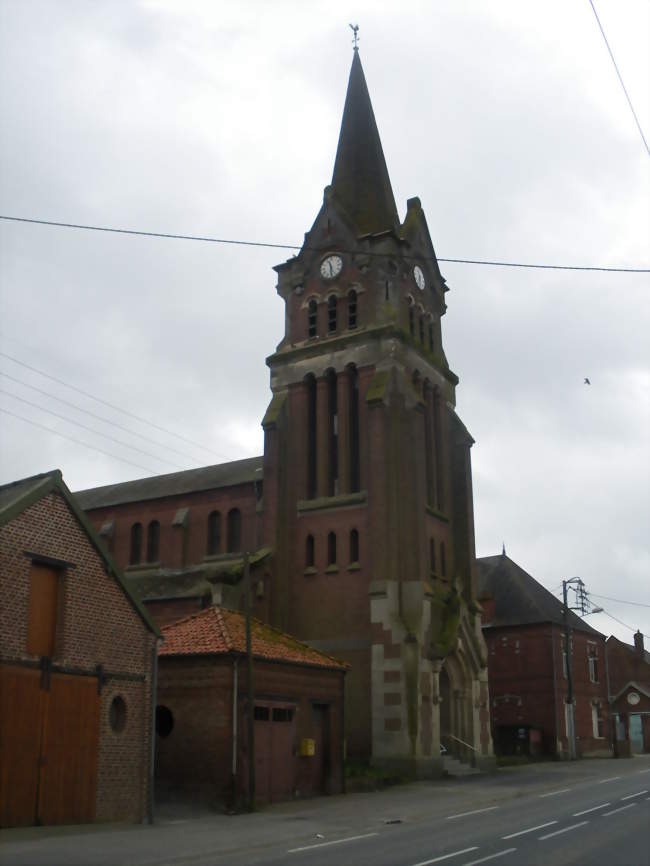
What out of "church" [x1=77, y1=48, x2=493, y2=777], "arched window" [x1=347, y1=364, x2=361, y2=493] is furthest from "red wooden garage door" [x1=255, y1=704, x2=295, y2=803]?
"arched window" [x1=347, y1=364, x2=361, y2=493]

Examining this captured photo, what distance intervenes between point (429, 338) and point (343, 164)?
10807 mm

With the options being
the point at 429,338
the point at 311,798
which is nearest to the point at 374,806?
the point at 311,798

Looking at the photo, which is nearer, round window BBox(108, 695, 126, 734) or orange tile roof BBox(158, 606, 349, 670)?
round window BBox(108, 695, 126, 734)

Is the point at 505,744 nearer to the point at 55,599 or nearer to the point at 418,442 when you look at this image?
the point at 418,442

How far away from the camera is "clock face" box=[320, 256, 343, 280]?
150 ft

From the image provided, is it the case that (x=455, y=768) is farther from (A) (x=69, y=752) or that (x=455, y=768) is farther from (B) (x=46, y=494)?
(B) (x=46, y=494)

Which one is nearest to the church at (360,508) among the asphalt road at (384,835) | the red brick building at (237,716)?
the red brick building at (237,716)

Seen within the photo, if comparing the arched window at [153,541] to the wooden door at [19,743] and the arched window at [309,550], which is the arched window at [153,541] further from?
the wooden door at [19,743]

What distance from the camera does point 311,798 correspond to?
28.3 metres

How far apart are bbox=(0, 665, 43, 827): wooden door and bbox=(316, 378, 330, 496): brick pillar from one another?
919 inches

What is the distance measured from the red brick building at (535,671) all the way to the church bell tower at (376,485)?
11.3 metres

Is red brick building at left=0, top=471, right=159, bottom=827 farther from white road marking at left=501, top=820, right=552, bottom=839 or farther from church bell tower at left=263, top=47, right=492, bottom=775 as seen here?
church bell tower at left=263, top=47, right=492, bottom=775

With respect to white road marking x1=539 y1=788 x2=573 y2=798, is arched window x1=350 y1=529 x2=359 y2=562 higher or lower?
higher

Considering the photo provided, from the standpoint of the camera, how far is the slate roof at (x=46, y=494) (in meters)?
19.6
